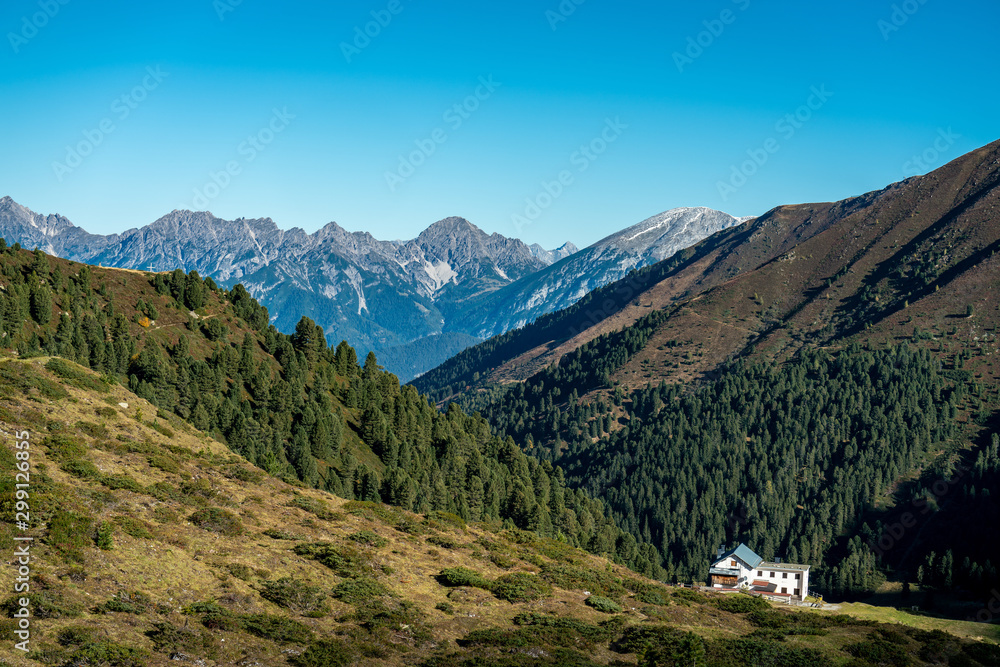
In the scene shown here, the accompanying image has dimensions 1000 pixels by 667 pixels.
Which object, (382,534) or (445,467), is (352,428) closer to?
(445,467)

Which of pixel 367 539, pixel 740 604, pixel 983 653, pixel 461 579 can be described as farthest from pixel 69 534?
pixel 983 653

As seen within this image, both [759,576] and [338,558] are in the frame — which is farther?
[759,576]

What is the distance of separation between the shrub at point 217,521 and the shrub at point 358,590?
9.84 m

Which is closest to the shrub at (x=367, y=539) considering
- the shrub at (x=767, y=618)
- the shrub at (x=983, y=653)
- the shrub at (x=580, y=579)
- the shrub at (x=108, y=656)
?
the shrub at (x=580, y=579)

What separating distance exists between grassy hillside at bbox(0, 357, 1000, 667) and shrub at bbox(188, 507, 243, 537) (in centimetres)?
13

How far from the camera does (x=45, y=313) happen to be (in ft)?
357

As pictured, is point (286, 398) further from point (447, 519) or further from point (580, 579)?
point (580, 579)

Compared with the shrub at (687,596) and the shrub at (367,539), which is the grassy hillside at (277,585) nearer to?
the shrub at (367,539)

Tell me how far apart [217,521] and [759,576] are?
365 ft

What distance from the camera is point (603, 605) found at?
6144 cm

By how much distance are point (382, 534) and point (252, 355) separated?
2783 inches

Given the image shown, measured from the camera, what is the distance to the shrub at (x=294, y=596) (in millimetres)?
48750

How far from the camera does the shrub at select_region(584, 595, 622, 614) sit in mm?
61156

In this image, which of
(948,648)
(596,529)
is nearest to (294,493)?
(948,648)
